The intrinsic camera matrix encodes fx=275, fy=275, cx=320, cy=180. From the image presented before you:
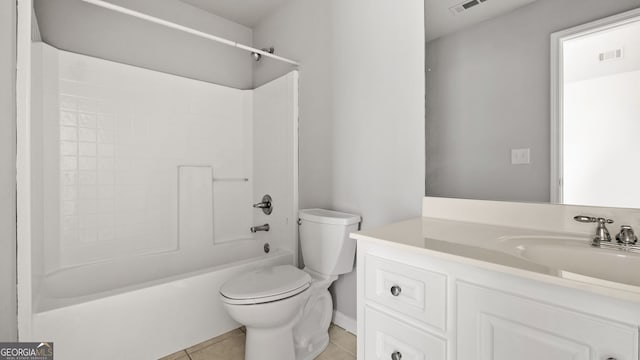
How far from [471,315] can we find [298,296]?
0.83 metres

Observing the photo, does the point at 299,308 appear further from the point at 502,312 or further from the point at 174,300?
the point at 502,312

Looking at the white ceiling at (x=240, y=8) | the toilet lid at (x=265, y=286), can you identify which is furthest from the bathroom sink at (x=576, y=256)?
Result: the white ceiling at (x=240, y=8)

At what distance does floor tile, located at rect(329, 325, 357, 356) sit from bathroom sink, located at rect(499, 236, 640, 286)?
110 cm

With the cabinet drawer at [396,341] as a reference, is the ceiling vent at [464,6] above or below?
above

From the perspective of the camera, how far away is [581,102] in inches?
35.3

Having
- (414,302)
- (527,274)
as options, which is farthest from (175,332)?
(527,274)

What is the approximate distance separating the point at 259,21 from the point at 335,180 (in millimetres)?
1723

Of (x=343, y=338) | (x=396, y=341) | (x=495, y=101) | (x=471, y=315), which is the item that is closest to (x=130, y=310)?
(x=343, y=338)

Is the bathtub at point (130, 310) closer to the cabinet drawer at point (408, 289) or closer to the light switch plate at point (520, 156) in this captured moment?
the cabinet drawer at point (408, 289)

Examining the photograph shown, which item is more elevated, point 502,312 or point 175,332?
point 502,312

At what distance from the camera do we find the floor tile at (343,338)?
5.04ft

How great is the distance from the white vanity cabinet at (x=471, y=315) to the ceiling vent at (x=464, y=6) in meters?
1.07

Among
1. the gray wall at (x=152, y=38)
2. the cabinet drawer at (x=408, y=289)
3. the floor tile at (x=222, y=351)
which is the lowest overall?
the floor tile at (x=222, y=351)

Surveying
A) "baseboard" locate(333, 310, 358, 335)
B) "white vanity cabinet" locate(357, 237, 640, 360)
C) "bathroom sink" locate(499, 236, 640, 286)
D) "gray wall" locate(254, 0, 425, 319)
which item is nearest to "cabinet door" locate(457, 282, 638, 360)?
"white vanity cabinet" locate(357, 237, 640, 360)
